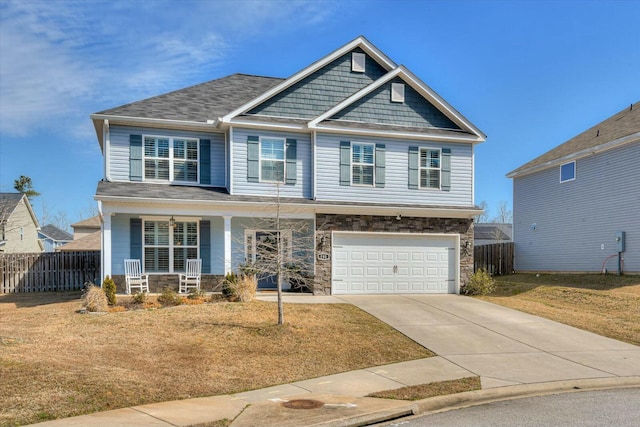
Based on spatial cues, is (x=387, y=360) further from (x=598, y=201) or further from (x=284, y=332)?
(x=598, y=201)

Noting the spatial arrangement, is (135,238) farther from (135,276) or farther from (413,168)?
(413,168)

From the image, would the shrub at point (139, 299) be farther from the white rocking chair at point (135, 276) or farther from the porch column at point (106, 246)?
the white rocking chair at point (135, 276)

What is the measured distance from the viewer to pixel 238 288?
49.8 ft

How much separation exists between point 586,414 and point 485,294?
1228cm

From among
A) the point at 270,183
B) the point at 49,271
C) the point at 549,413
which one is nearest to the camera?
the point at 549,413

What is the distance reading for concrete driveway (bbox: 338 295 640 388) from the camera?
9.66 metres

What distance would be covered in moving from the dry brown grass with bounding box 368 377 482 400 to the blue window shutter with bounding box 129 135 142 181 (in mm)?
12517

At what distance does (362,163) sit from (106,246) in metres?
8.83

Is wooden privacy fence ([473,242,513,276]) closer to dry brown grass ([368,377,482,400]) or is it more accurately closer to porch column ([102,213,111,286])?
porch column ([102,213,111,286])

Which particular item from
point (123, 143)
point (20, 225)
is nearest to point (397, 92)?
point (123, 143)

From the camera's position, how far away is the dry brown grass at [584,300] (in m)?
14.0

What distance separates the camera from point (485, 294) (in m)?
19.2

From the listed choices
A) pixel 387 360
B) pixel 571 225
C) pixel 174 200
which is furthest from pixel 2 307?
pixel 571 225

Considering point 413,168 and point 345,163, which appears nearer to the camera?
point 345,163
